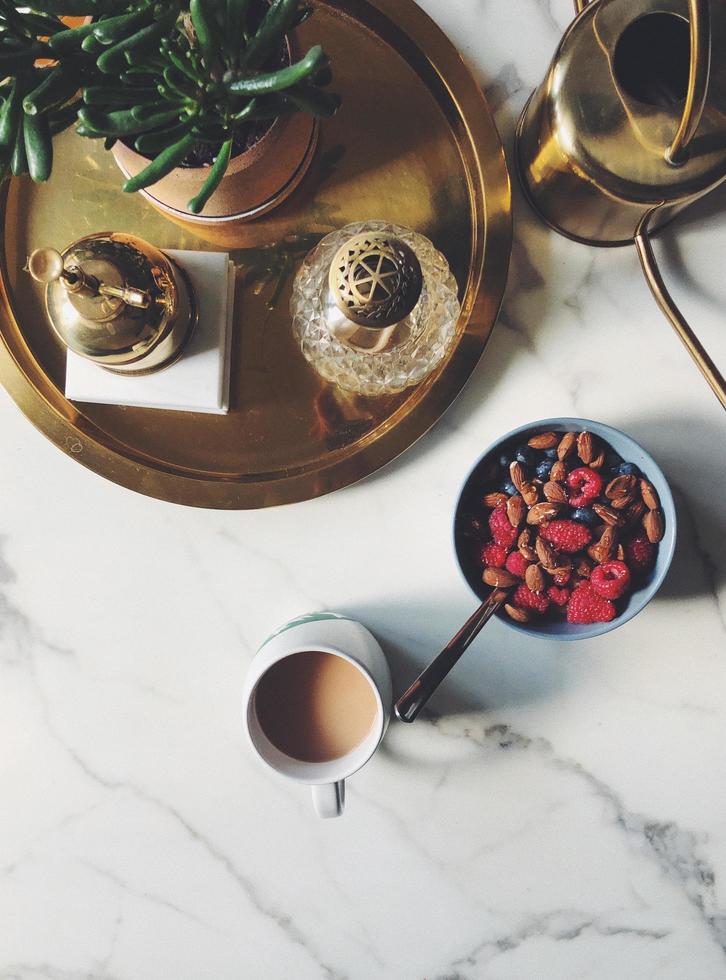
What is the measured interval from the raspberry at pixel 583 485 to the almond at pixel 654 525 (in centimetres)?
4

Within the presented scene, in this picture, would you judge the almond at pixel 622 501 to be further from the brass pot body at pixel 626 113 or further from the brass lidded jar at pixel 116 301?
the brass lidded jar at pixel 116 301

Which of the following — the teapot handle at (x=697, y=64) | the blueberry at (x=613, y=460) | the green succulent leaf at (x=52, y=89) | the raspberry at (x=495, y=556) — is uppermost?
the teapot handle at (x=697, y=64)

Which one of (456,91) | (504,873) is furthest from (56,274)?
(504,873)

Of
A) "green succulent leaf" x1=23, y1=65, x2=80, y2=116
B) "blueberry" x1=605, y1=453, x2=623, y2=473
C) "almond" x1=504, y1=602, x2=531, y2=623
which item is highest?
"green succulent leaf" x1=23, y1=65, x2=80, y2=116

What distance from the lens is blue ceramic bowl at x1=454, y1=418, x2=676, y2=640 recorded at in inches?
23.2

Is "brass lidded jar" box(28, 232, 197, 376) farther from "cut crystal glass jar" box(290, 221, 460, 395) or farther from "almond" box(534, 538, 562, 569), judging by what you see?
"almond" box(534, 538, 562, 569)

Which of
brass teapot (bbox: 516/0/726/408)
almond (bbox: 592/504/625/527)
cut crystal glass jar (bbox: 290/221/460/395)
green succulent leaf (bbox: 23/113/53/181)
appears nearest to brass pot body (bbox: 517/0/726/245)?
brass teapot (bbox: 516/0/726/408)

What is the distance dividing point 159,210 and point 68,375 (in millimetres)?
149

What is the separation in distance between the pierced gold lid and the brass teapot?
0.15m

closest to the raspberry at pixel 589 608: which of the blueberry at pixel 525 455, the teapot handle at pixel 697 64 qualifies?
the blueberry at pixel 525 455

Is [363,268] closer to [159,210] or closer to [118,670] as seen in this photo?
[159,210]

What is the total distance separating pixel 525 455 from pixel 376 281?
7.4 inches

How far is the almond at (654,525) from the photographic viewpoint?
601 millimetres

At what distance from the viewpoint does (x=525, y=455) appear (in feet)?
2.00
